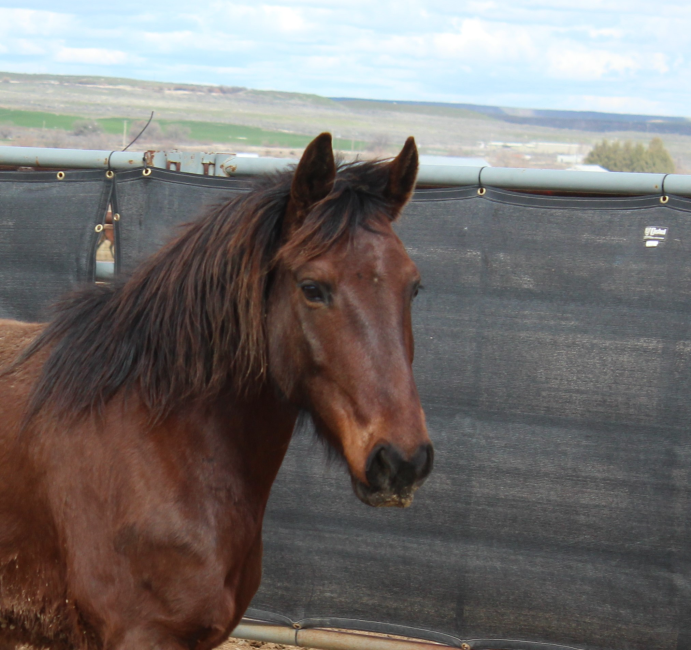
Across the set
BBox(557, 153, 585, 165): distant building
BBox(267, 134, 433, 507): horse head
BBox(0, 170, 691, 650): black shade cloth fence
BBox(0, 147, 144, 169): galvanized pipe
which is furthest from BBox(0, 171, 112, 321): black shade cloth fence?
BBox(557, 153, 585, 165): distant building

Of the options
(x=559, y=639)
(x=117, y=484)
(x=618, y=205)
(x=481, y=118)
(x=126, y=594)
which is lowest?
(x=559, y=639)

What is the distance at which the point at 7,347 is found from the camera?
2.65 m

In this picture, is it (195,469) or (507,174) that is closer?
(195,469)

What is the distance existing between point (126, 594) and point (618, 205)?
2.53 m

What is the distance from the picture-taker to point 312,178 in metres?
2.22

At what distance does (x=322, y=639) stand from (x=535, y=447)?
4.59ft

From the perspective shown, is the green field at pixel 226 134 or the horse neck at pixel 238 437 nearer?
the horse neck at pixel 238 437

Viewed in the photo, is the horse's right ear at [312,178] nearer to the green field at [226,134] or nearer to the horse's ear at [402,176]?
the horse's ear at [402,176]

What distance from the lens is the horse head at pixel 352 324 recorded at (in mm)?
1958

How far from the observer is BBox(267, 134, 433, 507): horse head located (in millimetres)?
1958

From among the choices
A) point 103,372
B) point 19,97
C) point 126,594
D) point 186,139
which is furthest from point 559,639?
point 19,97

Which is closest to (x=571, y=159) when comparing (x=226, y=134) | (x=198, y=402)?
(x=226, y=134)

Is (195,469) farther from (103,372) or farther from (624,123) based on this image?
(624,123)

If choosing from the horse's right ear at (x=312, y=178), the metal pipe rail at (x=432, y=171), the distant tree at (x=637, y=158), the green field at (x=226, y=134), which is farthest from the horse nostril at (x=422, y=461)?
the distant tree at (x=637, y=158)
